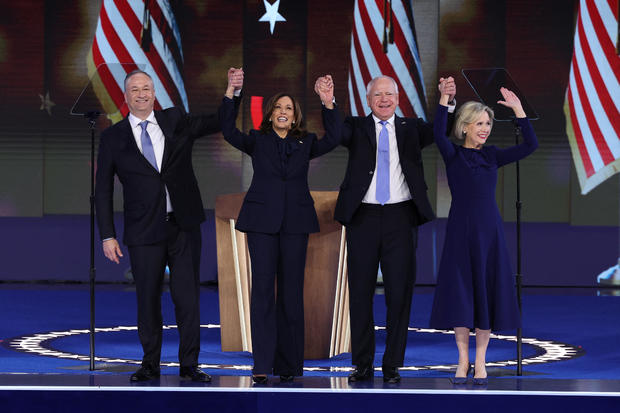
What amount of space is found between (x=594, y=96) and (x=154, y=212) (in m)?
6.10

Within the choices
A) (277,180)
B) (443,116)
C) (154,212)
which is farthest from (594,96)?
(154,212)

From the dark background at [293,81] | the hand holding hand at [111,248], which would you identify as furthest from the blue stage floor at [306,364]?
the dark background at [293,81]

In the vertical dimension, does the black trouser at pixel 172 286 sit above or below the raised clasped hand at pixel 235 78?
below

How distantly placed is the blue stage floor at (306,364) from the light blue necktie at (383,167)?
796mm

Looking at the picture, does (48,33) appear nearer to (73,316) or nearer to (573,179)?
(73,316)

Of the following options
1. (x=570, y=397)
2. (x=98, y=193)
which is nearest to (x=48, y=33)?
(x=98, y=193)

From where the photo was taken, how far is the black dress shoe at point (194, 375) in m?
4.05

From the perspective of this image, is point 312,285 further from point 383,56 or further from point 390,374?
point 383,56

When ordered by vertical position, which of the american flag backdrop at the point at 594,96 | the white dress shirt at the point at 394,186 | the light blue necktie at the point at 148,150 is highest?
the american flag backdrop at the point at 594,96

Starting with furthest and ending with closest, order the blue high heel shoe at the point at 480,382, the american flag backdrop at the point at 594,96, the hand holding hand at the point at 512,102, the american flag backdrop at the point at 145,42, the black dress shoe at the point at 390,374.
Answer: the american flag backdrop at the point at 145,42 < the american flag backdrop at the point at 594,96 < the hand holding hand at the point at 512,102 < the black dress shoe at the point at 390,374 < the blue high heel shoe at the point at 480,382

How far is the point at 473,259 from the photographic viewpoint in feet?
14.1

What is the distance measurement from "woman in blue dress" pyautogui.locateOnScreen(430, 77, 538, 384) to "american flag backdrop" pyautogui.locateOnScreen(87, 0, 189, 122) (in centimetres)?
533

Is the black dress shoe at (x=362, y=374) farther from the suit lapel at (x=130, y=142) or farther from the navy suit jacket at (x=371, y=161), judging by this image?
the suit lapel at (x=130, y=142)

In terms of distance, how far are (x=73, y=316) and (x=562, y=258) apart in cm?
473
